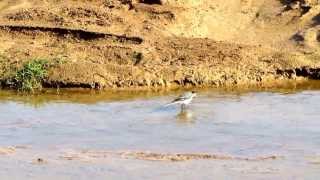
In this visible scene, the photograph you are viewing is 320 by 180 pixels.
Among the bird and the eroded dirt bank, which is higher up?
the eroded dirt bank

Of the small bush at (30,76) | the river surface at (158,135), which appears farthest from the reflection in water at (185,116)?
the small bush at (30,76)

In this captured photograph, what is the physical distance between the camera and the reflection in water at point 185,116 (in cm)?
1271

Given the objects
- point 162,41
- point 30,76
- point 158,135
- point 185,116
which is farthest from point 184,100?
point 162,41

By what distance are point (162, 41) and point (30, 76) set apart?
2845 mm

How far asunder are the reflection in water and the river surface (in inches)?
0.7

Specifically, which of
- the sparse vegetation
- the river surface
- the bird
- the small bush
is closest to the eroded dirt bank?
the sparse vegetation

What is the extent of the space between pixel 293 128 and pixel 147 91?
3728mm

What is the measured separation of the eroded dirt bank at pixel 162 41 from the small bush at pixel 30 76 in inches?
6.7

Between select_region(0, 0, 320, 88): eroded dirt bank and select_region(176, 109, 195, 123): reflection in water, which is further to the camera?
select_region(0, 0, 320, 88): eroded dirt bank

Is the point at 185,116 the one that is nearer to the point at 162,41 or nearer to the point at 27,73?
the point at 27,73

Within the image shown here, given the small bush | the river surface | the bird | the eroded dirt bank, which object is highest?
the eroded dirt bank

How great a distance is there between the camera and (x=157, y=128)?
12.2m

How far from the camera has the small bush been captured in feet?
50.0

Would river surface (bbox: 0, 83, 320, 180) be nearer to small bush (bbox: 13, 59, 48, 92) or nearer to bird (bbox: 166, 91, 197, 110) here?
bird (bbox: 166, 91, 197, 110)
